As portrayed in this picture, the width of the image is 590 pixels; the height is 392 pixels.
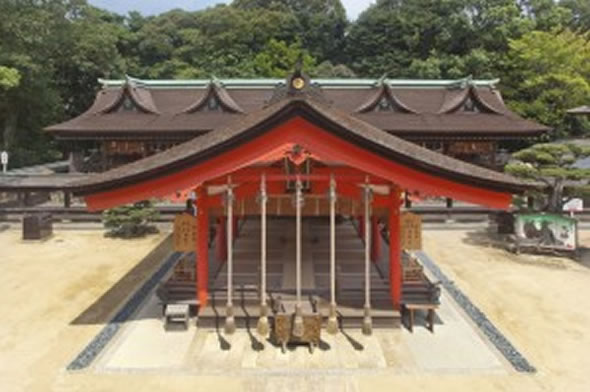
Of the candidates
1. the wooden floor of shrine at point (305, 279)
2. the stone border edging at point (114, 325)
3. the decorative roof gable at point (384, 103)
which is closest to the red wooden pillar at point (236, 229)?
the wooden floor of shrine at point (305, 279)

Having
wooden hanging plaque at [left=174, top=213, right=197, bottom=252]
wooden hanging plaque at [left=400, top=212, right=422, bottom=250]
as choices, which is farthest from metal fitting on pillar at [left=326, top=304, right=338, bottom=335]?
wooden hanging plaque at [left=174, top=213, right=197, bottom=252]

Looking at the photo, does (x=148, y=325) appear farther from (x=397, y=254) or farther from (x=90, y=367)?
(x=397, y=254)

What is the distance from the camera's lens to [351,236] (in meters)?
18.7

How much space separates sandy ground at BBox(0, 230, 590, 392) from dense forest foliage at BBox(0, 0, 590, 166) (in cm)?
1323

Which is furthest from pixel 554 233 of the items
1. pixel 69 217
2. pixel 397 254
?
pixel 69 217

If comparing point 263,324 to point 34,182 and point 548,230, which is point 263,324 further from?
point 34,182

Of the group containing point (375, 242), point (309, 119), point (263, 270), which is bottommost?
point (263, 270)

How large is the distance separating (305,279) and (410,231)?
354cm

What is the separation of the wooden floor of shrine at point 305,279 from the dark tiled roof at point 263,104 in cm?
1061

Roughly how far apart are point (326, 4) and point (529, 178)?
7324 cm

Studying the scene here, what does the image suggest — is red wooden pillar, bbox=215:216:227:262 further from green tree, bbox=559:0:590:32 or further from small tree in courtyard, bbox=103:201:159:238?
green tree, bbox=559:0:590:32

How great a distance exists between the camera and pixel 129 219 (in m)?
22.0

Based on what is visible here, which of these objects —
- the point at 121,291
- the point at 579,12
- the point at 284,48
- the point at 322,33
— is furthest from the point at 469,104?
the point at 322,33

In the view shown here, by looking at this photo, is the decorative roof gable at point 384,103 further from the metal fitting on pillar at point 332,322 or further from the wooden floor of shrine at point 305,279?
the metal fitting on pillar at point 332,322
